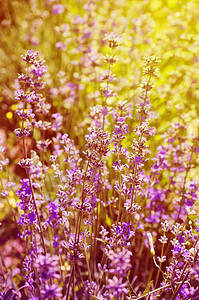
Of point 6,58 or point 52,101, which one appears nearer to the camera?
point 52,101

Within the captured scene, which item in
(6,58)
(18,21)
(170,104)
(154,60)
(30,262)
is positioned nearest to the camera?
(154,60)

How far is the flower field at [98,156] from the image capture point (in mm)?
1514

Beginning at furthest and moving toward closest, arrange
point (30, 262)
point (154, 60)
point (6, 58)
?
1. point (6, 58)
2. point (30, 262)
3. point (154, 60)

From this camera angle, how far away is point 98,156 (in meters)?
1.56

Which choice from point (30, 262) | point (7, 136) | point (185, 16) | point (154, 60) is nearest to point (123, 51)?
point (185, 16)

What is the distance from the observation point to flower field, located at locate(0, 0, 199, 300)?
1.51 meters

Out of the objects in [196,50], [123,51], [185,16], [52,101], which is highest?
[185,16]

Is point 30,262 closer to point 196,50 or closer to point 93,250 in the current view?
point 93,250

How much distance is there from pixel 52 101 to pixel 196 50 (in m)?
1.66

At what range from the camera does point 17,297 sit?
1.98 m

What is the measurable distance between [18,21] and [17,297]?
3.54 m

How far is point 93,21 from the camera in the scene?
3473 mm

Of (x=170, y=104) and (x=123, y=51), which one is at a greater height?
(x=123, y=51)

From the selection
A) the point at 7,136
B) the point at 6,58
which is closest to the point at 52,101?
the point at 7,136
